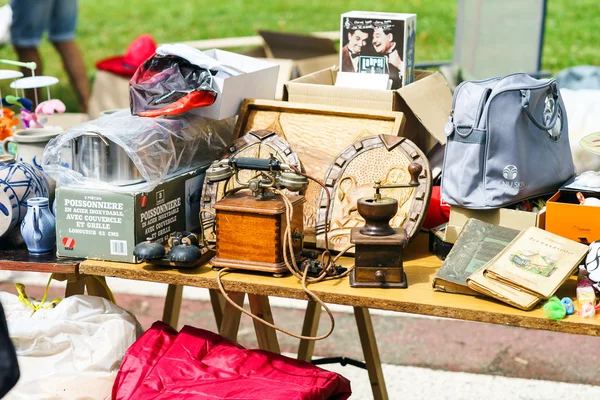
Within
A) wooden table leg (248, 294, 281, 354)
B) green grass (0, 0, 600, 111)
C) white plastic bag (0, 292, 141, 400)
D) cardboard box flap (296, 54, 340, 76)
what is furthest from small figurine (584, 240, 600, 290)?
green grass (0, 0, 600, 111)

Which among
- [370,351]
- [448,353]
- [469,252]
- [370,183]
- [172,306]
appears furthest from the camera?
[448,353]

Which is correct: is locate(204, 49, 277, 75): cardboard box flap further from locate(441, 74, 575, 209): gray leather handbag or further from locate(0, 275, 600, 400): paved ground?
locate(0, 275, 600, 400): paved ground

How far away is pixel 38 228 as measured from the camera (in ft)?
7.47

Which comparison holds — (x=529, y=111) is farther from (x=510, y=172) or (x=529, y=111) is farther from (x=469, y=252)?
(x=469, y=252)

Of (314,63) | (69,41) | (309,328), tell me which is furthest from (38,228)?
(69,41)

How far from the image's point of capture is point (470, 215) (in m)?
2.19

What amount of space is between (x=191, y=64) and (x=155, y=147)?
268mm

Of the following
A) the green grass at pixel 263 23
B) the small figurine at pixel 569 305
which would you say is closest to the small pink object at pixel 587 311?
the small figurine at pixel 569 305

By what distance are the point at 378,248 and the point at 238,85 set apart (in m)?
0.75

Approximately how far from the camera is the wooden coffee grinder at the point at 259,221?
2086 millimetres

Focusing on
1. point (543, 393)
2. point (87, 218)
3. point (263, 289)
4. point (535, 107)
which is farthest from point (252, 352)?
point (543, 393)

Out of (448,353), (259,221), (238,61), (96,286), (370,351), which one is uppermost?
(238,61)

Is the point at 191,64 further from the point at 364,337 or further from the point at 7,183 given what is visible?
the point at 364,337

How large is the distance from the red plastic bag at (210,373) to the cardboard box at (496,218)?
1.62 feet
